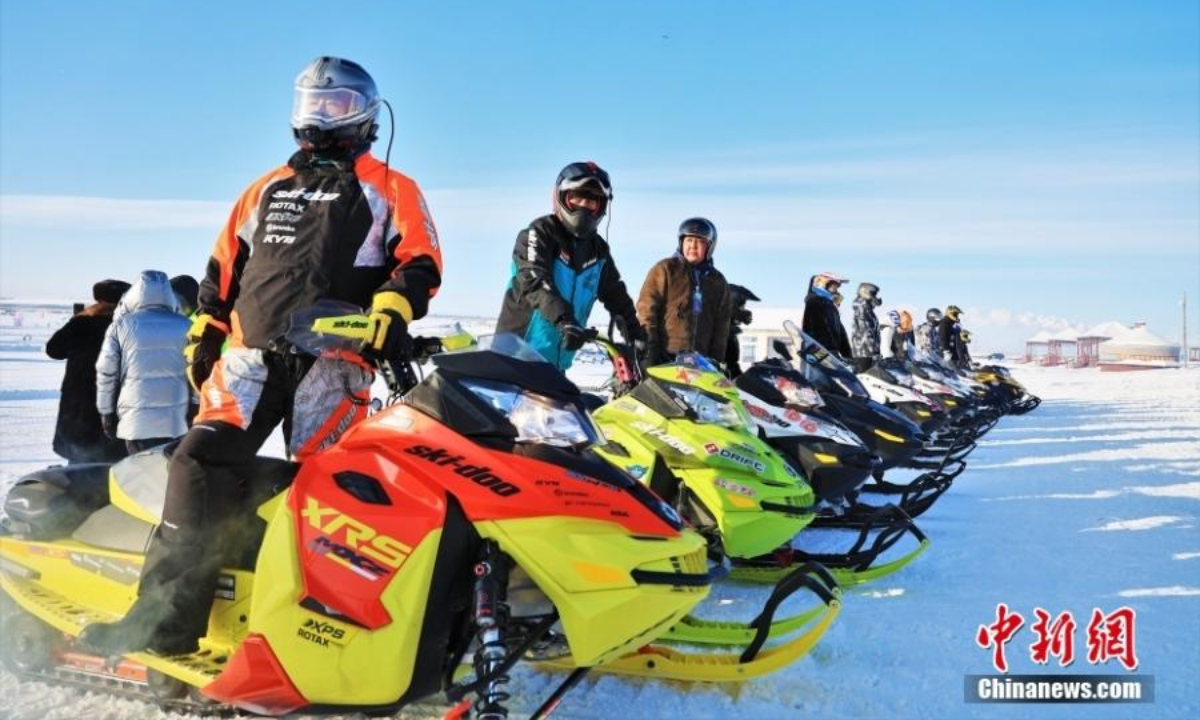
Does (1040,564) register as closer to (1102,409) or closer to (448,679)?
(448,679)

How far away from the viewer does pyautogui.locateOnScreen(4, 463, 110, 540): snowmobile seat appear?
341cm

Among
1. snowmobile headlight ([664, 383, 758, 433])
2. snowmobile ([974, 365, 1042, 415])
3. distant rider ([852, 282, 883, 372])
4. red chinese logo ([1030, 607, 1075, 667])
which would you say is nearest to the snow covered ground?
red chinese logo ([1030, 607, 1075, 667])

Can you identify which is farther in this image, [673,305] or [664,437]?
[673,305]

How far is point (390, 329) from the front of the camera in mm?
2629

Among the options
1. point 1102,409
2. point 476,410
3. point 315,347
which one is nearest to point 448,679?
point 476,410

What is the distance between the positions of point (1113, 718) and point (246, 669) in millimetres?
2733

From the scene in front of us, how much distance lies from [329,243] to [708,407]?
7.65 ft

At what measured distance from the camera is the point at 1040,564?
213 inches

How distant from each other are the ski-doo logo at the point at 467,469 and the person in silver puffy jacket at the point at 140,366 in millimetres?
3822

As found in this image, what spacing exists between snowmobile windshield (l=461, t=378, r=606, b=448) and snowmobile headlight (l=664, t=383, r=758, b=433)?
87.3 inches

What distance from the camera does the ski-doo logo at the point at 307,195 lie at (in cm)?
302

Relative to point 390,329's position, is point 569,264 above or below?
above

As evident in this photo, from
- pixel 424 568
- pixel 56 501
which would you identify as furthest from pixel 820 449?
pixel 56 501

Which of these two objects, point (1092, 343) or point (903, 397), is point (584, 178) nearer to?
point (903, 397)
